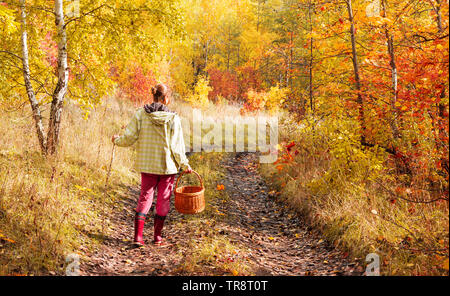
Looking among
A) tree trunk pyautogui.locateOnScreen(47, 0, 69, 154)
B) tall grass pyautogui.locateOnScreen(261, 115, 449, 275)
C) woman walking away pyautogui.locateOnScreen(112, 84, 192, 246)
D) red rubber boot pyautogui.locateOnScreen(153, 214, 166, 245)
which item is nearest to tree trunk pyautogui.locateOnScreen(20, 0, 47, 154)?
tree trunk pyautogui.locateOnScreen(47, 0, 69, 154)

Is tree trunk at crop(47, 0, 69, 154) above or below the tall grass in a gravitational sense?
above

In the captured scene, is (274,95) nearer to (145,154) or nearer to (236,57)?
(236,57)

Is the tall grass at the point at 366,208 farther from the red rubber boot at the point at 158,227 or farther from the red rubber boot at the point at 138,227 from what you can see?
the red rubber boot at the point at 138,227

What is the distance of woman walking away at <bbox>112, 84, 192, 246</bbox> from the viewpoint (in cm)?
404

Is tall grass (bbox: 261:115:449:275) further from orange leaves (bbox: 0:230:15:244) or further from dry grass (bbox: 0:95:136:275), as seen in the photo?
orange leaves (bbox: 0:230:15:244)

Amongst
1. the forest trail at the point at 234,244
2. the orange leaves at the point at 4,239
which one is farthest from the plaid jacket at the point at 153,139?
the orange leaves at the point at 4,239

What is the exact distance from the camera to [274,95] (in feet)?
51.7

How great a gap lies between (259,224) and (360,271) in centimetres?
220

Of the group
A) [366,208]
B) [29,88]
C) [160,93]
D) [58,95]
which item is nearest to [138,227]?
[160,93]

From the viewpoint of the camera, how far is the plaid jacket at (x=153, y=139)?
159 inches

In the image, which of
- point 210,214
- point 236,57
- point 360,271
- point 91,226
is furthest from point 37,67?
point 236,57

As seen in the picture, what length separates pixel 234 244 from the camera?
4344 mm

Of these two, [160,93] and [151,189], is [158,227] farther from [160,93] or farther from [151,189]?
[160,93]

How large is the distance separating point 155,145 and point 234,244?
166cm
